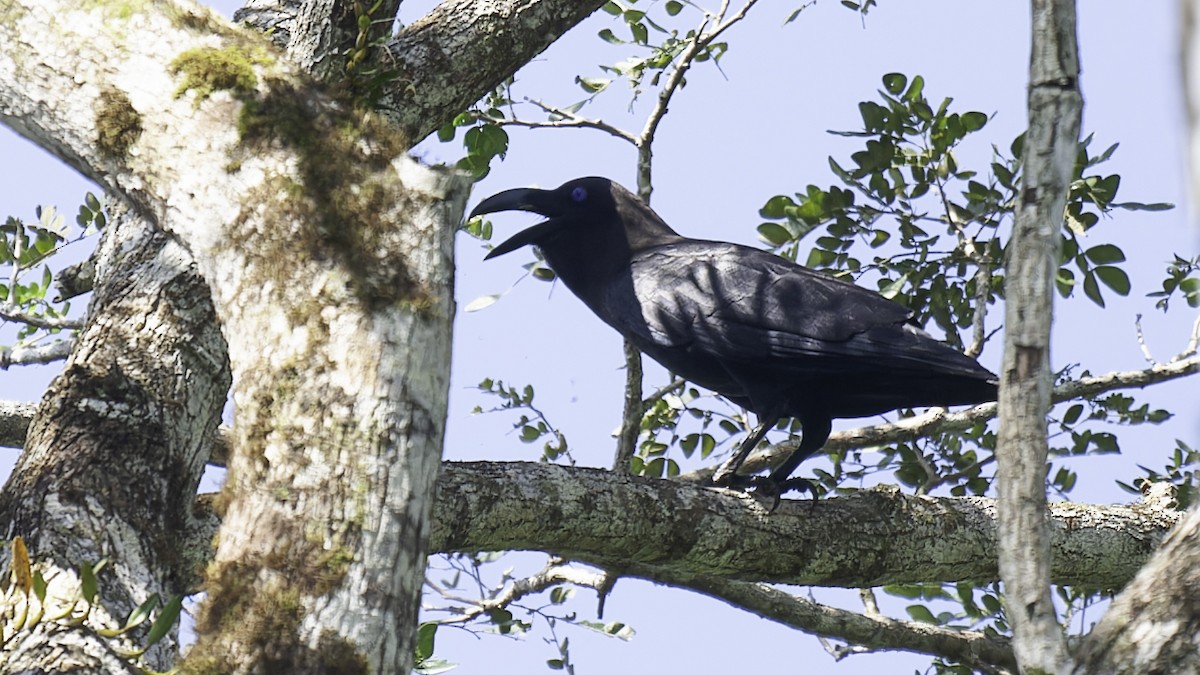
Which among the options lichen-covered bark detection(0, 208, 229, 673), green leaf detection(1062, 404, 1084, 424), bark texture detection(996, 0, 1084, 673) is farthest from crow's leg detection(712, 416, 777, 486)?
bark texture detection(996, 0, 1084, 673)

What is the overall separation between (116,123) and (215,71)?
0.78ft

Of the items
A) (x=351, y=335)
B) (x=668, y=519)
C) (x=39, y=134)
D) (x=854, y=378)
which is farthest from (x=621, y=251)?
(x=351, y=335)

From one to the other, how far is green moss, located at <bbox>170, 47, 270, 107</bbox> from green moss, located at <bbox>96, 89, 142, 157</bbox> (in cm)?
11

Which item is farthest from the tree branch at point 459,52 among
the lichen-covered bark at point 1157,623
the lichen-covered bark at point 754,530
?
the lichen-covered bark at point 1157,623

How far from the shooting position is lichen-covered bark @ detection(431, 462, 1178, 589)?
3969 millimetres

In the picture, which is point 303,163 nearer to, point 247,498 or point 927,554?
point 247,498

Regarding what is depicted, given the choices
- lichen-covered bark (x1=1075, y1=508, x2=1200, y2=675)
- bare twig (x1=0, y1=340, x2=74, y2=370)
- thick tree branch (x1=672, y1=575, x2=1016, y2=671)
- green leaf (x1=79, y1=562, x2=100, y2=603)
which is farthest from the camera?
bare twig (x1=0, y1=340, x2=74, y2=370)

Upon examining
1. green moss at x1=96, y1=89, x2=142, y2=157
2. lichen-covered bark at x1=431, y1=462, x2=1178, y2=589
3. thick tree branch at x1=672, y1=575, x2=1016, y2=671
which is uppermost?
green moss at x1=96, y1=89, x2=142, y2=157

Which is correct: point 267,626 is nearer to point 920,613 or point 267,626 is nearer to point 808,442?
point 808,442

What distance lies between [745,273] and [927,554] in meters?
1.47

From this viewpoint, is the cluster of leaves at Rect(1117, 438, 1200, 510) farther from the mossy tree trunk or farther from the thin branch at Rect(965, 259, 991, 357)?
the mossy tree trunk

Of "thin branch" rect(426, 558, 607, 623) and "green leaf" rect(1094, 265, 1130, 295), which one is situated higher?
"green leaf" rect(1094, 265, 1130, 295)

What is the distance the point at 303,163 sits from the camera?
2492 millimetres

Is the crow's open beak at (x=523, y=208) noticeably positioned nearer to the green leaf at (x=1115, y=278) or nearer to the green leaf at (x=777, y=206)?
the green leaf at (x=777, y=206)
